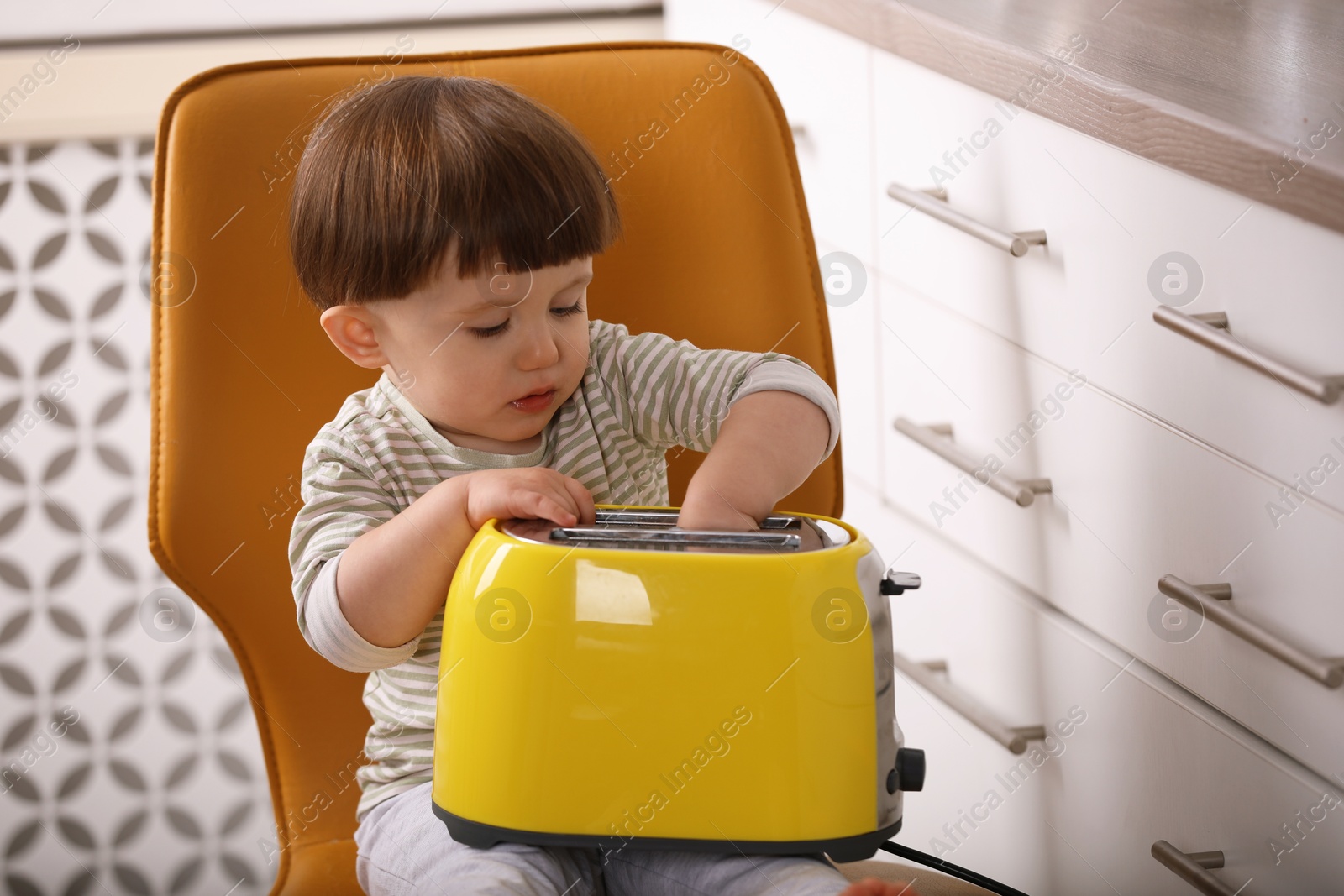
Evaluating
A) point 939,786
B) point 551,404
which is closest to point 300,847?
point 551,404

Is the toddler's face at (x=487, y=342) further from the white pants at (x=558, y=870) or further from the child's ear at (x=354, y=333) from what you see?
the white pants at (x=558, y=870)

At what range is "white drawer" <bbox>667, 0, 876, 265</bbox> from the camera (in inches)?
44.4

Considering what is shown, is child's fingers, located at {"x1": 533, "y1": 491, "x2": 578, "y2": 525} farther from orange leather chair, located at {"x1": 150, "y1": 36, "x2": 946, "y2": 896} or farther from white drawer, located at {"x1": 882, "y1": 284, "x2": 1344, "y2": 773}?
white drawer, located at {"x1": 882, "y1": 284, "x2": 1344, "y2": 773}

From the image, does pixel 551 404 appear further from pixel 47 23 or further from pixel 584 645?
pixel 47 23

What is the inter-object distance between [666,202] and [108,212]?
2.78 feet

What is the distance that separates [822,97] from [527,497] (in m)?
0.75

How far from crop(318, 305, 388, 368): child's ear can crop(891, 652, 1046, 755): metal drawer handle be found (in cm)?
42

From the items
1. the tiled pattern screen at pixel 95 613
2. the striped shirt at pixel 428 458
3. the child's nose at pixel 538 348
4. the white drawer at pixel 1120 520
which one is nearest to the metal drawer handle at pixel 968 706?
the white drawer at pixel 1120 520

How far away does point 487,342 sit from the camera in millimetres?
698

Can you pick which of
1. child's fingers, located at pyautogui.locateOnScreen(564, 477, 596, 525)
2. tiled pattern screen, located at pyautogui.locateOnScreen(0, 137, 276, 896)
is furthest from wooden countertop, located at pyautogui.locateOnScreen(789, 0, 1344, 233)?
tiled pattern screen, located at pyautogui.locateOnScreen(0, 137, 276, 896)

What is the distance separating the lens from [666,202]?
2.82ft

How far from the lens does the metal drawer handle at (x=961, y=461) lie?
890 mm

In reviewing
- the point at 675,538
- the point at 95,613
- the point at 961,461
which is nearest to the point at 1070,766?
the point at 961,461

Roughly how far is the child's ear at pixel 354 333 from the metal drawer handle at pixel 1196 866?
60cm
